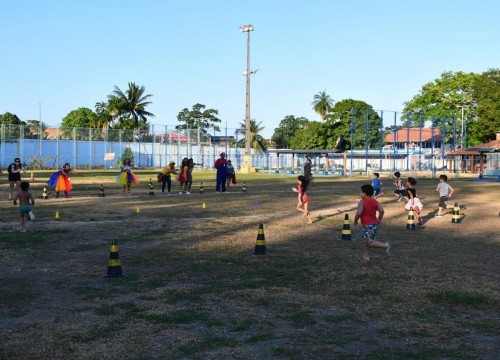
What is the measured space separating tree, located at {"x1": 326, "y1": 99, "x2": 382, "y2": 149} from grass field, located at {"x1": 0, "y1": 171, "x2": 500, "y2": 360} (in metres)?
94.6

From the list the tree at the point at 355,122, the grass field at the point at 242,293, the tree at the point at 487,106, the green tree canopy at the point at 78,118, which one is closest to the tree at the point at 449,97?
the tree at the point at 487,106

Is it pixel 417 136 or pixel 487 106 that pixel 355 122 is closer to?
pixel 417 136

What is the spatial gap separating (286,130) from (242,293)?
5267 inches

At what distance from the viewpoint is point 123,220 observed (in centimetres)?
1695

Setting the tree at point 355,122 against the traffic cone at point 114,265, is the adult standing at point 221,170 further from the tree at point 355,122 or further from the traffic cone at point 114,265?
the tree at point 355,122

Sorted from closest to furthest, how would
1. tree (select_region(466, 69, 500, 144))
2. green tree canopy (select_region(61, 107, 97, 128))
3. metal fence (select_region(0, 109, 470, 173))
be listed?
metal fence (select_region(0, 109, 470, 173)), tree (select_region(466, 69, 500, 144)), green tree canopy (select_region(61, 107, 97, 128))

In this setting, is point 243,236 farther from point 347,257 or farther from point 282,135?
point 282,135

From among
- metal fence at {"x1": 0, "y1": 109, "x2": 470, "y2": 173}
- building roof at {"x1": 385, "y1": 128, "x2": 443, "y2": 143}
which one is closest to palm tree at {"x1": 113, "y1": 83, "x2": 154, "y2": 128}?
metal fence at {"x1": 0, "y1": 109, "x2": 470, "y2": 173}

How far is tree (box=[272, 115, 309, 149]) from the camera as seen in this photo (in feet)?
463

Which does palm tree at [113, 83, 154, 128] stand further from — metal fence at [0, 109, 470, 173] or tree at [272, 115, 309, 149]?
tree at [272, 115, 309, 149]

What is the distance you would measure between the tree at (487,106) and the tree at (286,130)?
59.1m

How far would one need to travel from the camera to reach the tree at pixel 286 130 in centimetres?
14100

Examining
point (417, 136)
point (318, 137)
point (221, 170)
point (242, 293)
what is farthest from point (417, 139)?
point (242, 293)

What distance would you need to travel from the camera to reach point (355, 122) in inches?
4397
